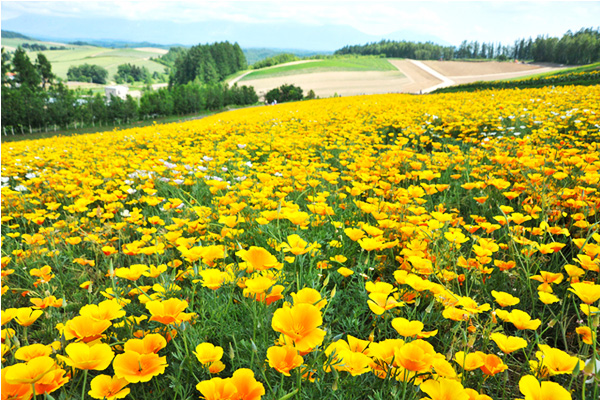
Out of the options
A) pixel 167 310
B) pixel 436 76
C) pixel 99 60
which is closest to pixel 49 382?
pixel 167 310

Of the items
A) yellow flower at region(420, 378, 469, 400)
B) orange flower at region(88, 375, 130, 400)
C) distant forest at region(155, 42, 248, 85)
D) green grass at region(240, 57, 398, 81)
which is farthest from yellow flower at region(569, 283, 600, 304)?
distant forest at region(155, 42, 248, 85)

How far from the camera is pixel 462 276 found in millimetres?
1700

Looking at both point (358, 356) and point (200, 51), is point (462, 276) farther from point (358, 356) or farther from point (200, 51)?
point (200, 51)

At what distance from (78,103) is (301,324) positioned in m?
43.7

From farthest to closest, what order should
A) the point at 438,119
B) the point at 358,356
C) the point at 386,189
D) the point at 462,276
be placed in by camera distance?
the point at 438,119 < the point at 386,189 < the point at 462,276 < the point at 358,356

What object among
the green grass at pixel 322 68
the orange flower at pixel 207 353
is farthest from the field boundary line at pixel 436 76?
the orange flower at pixel 207 353

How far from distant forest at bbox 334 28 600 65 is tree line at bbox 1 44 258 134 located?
246ft

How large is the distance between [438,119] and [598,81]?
51.3 feet

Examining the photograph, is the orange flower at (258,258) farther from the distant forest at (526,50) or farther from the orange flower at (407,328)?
the distant forest at (526,50)

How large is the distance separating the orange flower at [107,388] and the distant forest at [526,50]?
98.4 m

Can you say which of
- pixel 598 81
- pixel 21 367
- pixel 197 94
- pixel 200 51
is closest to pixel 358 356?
pixel 21 367

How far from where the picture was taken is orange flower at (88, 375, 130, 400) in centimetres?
92

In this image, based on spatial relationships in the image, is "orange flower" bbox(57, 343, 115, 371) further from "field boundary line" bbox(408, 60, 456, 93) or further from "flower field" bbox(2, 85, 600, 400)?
"field boundary line" bbox(408, 60, 456, 93)

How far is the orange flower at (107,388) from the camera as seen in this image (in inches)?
36.1
